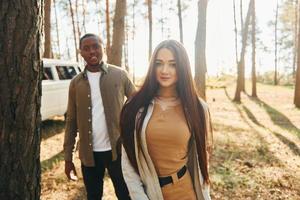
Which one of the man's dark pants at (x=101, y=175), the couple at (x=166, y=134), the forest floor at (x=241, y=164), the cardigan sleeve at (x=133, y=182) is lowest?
the forest floor at (x=241, y=164)

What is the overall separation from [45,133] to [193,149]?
842 centimetres

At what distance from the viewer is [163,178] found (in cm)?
265

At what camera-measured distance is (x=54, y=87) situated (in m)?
10.7

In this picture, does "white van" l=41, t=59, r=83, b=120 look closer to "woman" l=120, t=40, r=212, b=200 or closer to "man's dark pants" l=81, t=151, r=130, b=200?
"man's dark pants" l=81, t=151, r=130, b=200

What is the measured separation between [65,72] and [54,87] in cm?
105

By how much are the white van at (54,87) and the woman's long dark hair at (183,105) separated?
7722 millimetres

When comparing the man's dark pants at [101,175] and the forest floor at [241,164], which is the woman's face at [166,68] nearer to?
the man's dark pants at [101,175]

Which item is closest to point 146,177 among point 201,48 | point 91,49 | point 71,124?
point 71,124

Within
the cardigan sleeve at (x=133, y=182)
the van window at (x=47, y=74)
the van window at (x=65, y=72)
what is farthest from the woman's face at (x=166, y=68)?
the van window at (x=65, y=72)

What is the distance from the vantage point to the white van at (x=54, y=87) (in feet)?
33.7

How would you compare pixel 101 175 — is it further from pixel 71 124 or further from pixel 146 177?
pixel 146 177

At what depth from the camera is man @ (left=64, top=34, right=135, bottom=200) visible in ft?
12.2

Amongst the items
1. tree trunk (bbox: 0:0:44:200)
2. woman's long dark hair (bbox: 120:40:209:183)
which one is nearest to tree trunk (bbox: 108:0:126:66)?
woman's long dark hair (bbox: 120:40:209:183)

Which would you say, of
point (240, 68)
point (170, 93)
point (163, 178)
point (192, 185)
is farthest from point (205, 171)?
point (240, 68)
